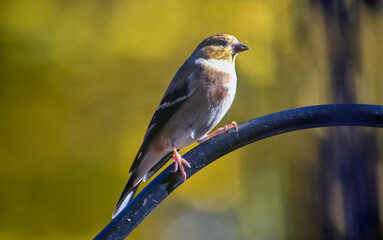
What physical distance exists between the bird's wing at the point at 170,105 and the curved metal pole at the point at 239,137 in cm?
43

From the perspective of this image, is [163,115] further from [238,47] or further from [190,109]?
[238,47]

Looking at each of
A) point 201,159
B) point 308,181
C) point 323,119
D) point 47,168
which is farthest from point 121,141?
point 323,119

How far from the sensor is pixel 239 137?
111cm

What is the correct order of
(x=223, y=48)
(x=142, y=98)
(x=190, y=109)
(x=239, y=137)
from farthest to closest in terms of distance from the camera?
(x=142, y=98) < (x=223, y=48) < (x=190, y=109) < (x=239, y=137)

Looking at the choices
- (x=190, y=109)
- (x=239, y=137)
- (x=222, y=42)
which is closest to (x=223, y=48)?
(x=222, y=42)

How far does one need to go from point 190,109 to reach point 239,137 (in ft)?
1.54

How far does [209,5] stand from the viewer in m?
3.15

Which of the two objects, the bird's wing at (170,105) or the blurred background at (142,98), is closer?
the bird's wing at (170,105)

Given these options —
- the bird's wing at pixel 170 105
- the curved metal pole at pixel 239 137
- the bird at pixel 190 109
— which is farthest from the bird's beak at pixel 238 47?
the curved metal pole at pixel 239 137

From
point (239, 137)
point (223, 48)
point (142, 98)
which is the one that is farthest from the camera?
point (142, 98)

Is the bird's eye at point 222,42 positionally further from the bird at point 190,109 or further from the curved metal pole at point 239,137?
the curved metal pole at point 239,137

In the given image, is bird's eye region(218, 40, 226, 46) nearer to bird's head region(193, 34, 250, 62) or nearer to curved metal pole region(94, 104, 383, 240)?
bird's head region(193, 34, 250, 62)

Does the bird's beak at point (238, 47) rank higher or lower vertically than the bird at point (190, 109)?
higher

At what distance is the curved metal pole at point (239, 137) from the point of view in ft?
3.32
